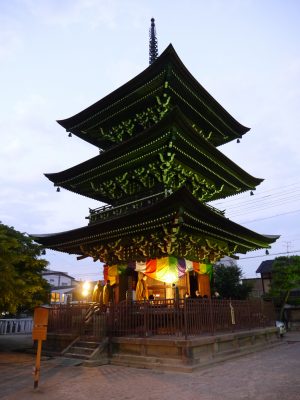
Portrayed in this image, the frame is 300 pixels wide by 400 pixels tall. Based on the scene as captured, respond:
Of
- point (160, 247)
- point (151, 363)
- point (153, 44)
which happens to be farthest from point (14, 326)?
point (153, 44)

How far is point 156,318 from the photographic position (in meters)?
12.5

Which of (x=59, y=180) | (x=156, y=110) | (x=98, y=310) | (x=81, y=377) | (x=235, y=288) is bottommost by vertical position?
(x=81, y=377)

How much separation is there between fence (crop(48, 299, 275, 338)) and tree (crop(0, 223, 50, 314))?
1.44m

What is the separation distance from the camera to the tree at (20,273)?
12492mm

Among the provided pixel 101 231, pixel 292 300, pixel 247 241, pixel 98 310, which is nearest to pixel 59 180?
pixel 101 231

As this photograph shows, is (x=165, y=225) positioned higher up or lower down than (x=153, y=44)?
lower down

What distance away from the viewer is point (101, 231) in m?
16.5

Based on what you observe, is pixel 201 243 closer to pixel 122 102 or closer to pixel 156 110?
pixel 156 110

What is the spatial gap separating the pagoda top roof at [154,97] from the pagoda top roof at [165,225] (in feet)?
21.4

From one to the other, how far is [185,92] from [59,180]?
8620 millimetres

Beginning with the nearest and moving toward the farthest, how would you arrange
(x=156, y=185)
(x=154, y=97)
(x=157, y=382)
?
(x=157, y=382) → (x=156, y=185) → (x=154, y=97)

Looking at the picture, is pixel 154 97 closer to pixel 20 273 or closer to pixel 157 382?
pixel 20 273

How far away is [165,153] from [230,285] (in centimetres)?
2283

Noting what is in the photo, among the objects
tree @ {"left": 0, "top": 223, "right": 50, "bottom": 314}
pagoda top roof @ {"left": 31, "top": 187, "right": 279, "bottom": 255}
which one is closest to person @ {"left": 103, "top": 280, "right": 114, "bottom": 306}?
pagoda top roof @ {"left": 31, "top": 187, "right": 279, "bottom": 255}
